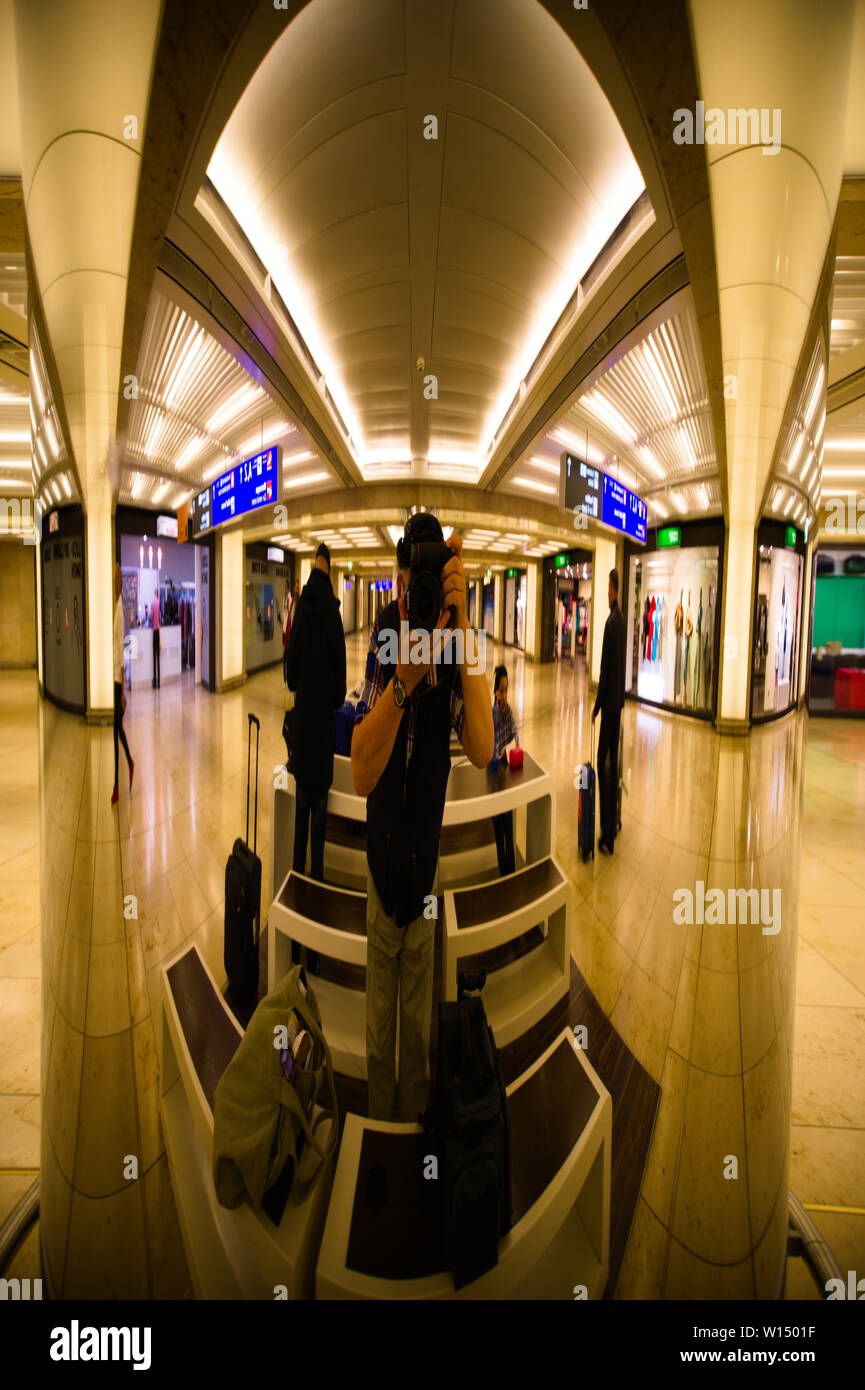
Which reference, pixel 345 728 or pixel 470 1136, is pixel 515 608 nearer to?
pixel 345 728

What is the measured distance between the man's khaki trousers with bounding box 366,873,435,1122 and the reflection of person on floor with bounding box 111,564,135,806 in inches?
19.6

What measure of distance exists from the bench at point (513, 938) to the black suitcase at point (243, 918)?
0.36m

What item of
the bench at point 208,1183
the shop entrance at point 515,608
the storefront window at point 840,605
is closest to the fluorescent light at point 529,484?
the shop entrance at point 515,608

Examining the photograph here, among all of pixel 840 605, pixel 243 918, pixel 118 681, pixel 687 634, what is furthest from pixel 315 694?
pixel 840 605

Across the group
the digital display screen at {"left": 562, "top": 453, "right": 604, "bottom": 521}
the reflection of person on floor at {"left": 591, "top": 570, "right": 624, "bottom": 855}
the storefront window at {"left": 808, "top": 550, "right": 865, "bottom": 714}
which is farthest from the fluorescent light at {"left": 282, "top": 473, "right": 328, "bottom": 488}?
the storefront window at {"left": 808, "top": 550, "right": 865, "bottom": 714}

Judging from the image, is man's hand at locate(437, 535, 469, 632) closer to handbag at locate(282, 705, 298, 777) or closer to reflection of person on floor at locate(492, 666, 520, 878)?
reflection of person on floor at locate(492, 666, 520, 878)

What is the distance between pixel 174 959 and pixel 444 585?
0.88 m

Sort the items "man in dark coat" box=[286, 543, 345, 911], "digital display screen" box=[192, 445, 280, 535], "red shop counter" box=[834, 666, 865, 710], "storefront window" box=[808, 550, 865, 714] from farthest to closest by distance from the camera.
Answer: "storefront window" box=[808, 550, 865, 714]
"red shop counter" box=[834, 666, 865, 710]
"digital display screen" box=[192, 445, 280, 535]
"man in dark coat" box=[286, 543, 345, 911]

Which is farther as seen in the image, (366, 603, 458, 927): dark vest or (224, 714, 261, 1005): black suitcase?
(224, 714, 261, 1005): black suitcase

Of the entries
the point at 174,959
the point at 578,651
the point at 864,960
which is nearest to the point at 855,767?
the point at 864,960

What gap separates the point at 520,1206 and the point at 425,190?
5.03ft

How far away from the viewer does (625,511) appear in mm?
936

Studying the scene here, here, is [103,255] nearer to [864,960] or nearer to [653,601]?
[653,601]

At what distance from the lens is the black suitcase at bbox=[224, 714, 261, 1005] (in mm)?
919
